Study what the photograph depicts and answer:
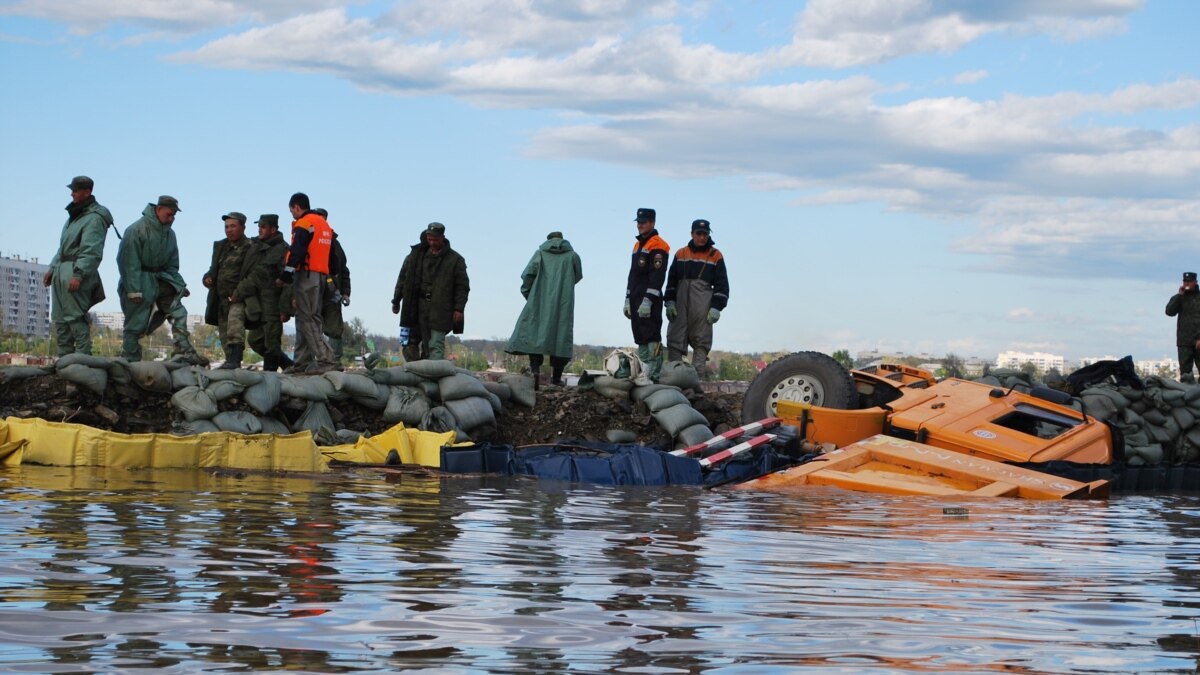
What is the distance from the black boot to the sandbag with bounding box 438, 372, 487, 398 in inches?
83.5

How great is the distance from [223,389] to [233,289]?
2.24 meters

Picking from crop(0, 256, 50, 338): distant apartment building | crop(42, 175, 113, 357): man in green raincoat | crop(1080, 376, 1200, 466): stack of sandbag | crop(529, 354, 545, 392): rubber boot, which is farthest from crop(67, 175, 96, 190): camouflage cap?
crop(0, 256, 50, 338): distant apartment building

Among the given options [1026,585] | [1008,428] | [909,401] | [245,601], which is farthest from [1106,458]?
[245,601]

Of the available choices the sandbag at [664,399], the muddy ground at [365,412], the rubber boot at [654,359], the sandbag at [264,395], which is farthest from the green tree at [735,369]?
the sandbag at [264,395]

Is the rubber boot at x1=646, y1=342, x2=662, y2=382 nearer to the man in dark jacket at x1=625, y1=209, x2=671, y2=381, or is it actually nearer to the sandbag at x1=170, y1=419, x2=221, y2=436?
the man in dark jacket at x1=625, y1=209, x2=671, y2=381

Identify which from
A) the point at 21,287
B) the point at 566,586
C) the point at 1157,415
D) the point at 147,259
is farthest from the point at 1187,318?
the point at 21,287

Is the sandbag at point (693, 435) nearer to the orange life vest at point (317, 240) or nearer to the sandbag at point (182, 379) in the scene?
the orange life vest at point (317, 240)

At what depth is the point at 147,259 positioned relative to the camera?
14.5 metres

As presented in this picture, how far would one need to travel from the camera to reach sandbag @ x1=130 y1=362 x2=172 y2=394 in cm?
1352

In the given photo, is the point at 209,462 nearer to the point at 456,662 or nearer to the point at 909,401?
the point at 909,401

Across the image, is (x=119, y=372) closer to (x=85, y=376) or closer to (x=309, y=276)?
(x=85, y=376)

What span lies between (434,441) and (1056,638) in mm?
8746

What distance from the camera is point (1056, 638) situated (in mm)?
4492

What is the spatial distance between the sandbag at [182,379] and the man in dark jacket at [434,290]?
2.99 metres
